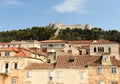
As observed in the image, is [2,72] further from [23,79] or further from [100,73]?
[100,73]

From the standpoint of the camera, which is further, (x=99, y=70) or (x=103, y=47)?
(x=103, y=47)

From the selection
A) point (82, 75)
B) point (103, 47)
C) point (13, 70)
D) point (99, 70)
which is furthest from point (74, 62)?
point (103, 47)

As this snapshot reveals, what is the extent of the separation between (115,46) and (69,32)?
65.0 m

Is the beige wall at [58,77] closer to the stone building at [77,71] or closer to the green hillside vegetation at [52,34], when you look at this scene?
the stone building at [77,71]

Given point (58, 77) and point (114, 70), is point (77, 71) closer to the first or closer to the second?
point (58, 77)

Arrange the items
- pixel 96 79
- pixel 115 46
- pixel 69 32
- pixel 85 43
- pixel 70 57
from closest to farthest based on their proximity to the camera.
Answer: pixel 96 79 → pixel 70 57 → pixel 115 46 → pixel 85 43 → pixel 69 32

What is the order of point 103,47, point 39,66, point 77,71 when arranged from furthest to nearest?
1. point 103,47
2. point 39,66
3. point 77,71

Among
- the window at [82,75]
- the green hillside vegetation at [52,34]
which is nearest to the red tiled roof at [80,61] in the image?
the window at [82,75]

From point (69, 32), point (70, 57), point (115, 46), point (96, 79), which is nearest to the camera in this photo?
point (96, 79)

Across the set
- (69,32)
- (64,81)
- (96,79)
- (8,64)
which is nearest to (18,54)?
(8,64)

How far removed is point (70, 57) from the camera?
60562 mm

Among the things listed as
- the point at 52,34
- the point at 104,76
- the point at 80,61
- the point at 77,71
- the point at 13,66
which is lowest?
the point at 104,76

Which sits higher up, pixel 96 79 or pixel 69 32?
pixel 69 32

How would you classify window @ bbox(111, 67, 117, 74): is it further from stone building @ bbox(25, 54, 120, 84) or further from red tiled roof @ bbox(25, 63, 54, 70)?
red tiled roof @ bbox(25, 63, 54, 70)
